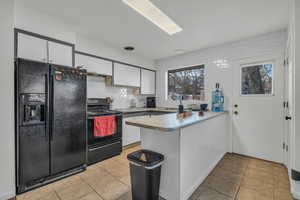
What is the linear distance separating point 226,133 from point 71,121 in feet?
10.5

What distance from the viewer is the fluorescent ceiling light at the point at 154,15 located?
1932 millimetres

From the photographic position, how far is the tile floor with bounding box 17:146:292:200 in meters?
1.77

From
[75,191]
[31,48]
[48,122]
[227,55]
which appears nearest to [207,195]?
[75,191]

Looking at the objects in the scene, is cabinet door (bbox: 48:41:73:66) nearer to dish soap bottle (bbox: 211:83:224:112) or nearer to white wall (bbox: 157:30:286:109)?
white wall (bbox: 157:30:286:109)

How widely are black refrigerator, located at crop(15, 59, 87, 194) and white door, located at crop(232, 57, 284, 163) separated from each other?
3.18 metres

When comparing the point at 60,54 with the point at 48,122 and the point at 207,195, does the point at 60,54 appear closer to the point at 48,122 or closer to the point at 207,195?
the point at 48,122

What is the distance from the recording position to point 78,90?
7.71 feet

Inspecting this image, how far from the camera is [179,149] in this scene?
1.54m

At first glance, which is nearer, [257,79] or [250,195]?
[250,195]

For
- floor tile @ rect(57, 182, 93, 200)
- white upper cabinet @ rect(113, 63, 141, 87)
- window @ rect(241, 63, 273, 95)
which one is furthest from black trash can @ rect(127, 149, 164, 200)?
window @ rect(241, 63, 273, 95)

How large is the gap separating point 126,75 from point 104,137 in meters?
1.73

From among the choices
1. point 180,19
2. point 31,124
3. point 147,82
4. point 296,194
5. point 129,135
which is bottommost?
point 296,194

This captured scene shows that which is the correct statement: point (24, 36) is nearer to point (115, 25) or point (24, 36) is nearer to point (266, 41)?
point (115, 25)
